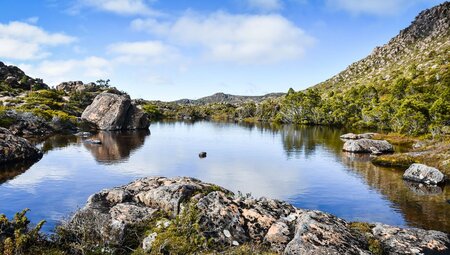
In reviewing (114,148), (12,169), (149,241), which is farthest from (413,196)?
(114,148)

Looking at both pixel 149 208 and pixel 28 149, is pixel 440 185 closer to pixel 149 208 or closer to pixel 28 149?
pixel 149 208

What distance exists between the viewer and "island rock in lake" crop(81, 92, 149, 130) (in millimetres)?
143625

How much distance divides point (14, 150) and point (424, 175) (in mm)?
73303

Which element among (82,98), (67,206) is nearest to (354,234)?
(67,206)

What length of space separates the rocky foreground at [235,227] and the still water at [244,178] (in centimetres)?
1098

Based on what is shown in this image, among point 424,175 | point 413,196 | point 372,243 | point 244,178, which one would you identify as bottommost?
point 413,196

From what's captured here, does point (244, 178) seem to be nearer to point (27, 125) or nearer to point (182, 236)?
point (182, 236)

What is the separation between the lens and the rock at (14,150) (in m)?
69.6

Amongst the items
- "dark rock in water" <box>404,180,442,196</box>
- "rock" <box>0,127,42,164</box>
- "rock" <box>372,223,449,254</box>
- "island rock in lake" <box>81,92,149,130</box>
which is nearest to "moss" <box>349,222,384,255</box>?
"rock" <box>372,223,449,254</box>

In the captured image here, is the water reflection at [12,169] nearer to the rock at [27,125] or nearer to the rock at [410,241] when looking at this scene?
the rock at [27,125]

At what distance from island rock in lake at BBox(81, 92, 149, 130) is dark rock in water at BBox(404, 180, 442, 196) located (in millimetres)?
111741

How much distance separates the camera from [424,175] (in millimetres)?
58969

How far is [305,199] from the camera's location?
49875mm

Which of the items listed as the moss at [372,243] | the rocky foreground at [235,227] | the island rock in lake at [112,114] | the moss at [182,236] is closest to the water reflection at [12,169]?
the rocky foreground at [235,227]
